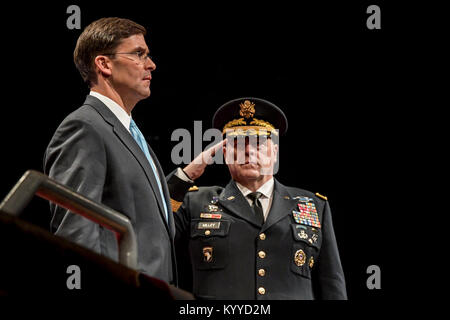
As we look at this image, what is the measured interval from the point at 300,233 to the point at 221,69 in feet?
3.72

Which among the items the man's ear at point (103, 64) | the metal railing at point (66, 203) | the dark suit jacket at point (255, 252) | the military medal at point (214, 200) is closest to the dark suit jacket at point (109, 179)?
the man's ear at point (103, 64)

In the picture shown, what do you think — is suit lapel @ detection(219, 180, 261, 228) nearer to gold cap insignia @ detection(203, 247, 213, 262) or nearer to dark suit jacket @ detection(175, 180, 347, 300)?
dark suit jacket @ detection(175, 180, 347, 300)

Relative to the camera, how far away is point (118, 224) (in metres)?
0.93

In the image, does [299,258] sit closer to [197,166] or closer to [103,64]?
[197,166]

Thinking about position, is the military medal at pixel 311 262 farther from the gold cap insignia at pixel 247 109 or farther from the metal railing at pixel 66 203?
the metal railing at pixel 66 203

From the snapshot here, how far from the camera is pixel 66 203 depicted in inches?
34.2

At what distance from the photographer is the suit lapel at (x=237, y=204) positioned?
262 cm

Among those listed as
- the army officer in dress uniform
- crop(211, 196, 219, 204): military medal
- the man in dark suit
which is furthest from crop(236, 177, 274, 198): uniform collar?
the man in dark suit

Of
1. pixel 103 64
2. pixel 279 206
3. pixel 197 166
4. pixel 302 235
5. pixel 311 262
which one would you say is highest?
pixel 103 64

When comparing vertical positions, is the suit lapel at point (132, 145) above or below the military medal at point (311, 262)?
above

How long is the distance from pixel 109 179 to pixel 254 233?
3.51ft

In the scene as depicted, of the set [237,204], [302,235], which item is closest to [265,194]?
[237,204]

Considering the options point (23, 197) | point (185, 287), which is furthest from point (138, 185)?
point (185, 287)

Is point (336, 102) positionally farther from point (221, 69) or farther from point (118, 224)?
point (118, 224)
